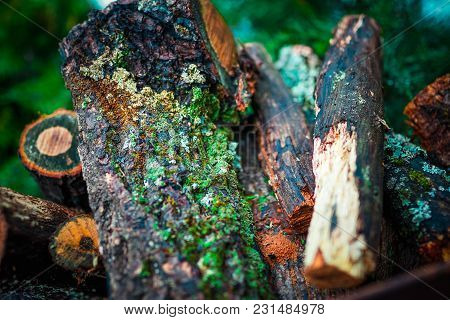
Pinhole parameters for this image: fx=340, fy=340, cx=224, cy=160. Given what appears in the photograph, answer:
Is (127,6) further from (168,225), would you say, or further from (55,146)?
(168,225)

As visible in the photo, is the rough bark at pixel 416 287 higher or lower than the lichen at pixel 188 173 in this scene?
lower

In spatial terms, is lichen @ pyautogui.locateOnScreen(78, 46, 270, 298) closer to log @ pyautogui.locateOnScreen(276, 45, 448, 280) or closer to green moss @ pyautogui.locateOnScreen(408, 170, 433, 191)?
log @ pyautogui.locateOnScreen(276, 45, 448, 280)

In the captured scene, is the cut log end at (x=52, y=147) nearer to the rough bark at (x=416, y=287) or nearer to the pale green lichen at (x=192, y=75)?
the pale green lichen at (x=192, y=75)

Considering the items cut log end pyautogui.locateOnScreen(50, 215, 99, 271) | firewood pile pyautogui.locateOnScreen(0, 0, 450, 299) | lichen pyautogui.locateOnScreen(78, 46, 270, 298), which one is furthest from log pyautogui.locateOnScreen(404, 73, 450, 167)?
cut log end pyautogui.locateOnScreen(50, 215, 99, 271)

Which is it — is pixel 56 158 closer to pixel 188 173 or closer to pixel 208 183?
pixel 188 173

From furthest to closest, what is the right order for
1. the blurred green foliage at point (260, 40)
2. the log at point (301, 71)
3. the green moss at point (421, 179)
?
the blurred green foliage at point (260, 40), the log at point (301, 71), the green moss at point (421, 179)

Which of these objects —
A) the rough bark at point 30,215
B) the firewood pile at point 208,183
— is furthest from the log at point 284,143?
the rough bark at point 30,215

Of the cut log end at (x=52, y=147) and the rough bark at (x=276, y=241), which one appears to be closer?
the rough bark at (x=276, y=241)
